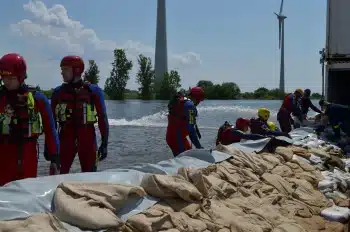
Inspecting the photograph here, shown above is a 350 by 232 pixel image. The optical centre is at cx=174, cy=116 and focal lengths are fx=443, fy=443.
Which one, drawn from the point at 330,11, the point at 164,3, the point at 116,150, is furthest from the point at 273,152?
the point at 164,3

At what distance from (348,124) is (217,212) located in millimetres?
6972

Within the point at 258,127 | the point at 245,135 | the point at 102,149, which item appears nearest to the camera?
the point at 102,149

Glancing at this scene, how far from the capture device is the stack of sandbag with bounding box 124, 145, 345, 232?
135 inches

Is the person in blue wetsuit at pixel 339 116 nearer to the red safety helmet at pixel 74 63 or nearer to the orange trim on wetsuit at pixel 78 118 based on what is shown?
the orange trim on wetsuit at pixel 78 118

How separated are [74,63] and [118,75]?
61.3 m

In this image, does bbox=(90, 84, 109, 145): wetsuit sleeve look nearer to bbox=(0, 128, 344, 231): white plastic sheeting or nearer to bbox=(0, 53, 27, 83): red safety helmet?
bbox=(0, 128, 344, 231): white plastic sheeting

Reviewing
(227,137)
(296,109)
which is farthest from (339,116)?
(227,137)

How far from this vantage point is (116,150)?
14445 mm

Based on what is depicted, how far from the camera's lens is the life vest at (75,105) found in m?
4.50

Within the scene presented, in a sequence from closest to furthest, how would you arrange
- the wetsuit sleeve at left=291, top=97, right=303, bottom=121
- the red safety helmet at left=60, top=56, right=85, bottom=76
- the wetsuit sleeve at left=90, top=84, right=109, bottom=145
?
the red safety helmet at left=60, top=56, right=85, bottom=76 → the wetsuit sleeve at left=90, top=84, right=109, bottom=145 → the wetsuit sleeve at left=291, top=97, right=303, bottom=121

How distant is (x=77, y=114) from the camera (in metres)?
4.53

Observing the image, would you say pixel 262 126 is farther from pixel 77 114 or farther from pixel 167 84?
pixel 167 84

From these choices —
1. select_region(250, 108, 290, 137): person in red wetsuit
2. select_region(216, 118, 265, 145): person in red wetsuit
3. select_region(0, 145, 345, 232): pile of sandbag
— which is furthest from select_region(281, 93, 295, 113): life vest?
select_region(0, 145, 345, 232): pile of sandbag

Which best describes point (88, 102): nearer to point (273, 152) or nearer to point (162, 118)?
point (273, 152)
